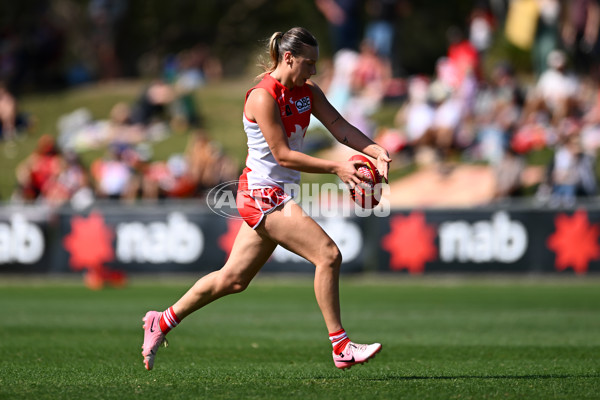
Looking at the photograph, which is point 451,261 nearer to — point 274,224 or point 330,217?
point 330,217

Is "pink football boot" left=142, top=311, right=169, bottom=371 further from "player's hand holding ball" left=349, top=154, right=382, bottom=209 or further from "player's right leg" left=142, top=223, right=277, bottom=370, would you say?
"player's hand holding ball" left=349, top=154, right=382, bottom=209

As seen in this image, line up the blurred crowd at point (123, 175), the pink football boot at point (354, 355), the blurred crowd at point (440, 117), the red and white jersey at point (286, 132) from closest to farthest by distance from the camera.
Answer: the pink football boot at point (354, 355) → the red and white jersey at point (286, 132) → the blurred crowd at point (440, 117) → the blurred crowd at point (123, 175)

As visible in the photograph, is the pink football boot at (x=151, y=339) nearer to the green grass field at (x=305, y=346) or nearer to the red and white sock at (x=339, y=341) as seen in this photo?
the green grass field at (x=305, y=346)

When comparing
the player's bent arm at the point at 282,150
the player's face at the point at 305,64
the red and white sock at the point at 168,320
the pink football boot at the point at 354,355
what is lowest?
the pink football boot at the point at 354,355

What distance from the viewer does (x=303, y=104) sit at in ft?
21.6

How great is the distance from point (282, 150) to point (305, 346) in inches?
121

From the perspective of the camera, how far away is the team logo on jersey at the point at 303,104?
6.55m

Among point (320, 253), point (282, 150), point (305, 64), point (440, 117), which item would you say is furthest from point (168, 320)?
point (440, 117)

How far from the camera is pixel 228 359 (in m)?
7.79

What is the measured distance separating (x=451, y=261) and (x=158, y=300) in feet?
18.7

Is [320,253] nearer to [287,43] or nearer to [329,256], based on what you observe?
[329,256]

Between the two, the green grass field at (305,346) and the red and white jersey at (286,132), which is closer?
the green grass field at (305,346)

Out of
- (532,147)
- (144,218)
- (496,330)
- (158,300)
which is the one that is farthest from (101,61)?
(496,330)

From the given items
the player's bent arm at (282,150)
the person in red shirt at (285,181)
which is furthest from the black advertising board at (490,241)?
the player's bent arm at (282,150)
